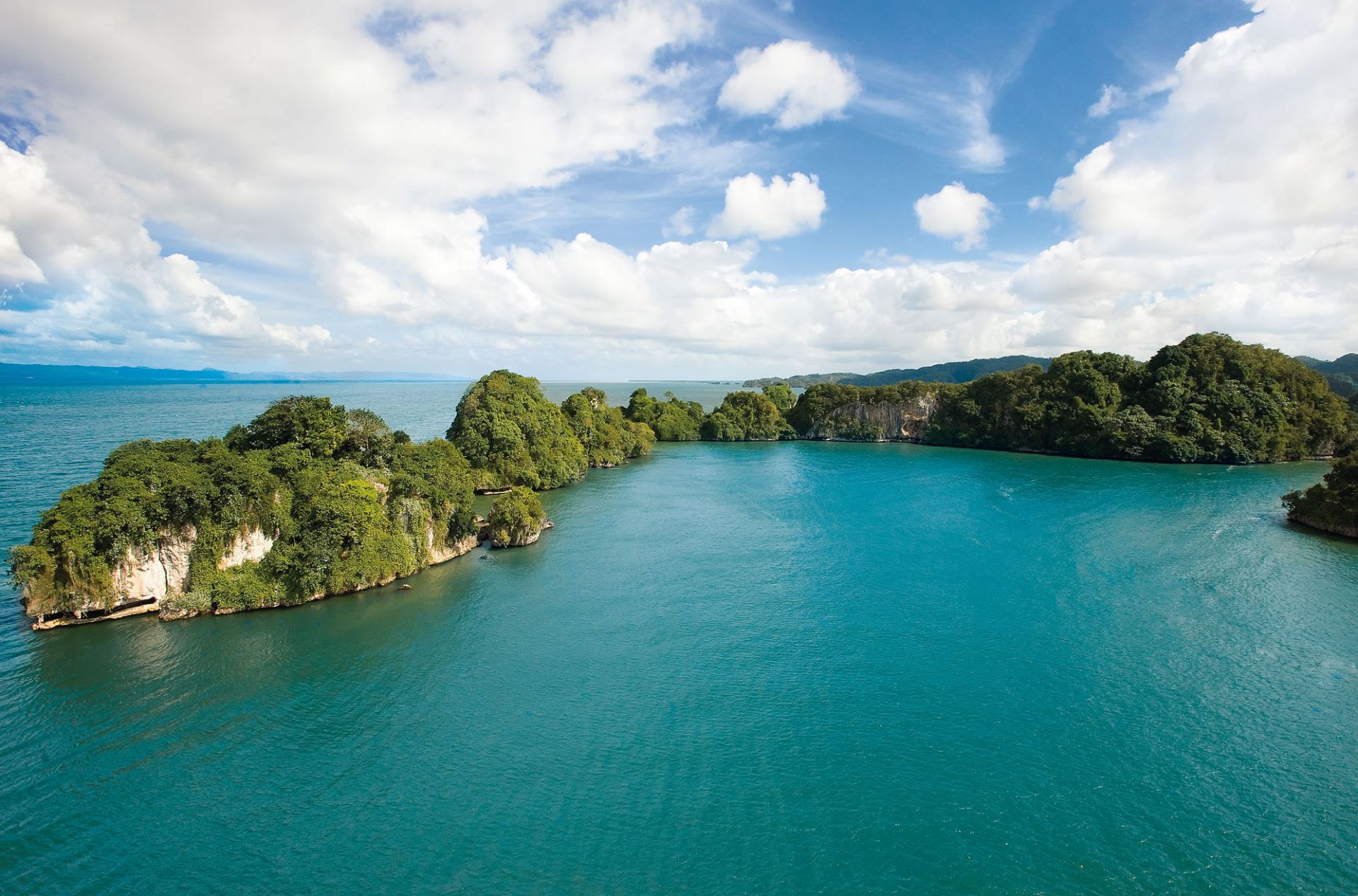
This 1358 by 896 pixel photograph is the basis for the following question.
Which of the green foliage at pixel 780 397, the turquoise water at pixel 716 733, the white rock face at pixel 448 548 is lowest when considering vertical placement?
the turquoise water at pixel 716 733

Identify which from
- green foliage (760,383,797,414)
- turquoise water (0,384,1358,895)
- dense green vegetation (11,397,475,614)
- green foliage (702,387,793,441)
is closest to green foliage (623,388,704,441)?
green foliage (702,387,793,441)

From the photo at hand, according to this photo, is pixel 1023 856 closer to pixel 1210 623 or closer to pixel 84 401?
pixel 1210 623

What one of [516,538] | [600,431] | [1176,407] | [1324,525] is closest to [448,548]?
[516,538]

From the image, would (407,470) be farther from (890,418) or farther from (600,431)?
(890,418)

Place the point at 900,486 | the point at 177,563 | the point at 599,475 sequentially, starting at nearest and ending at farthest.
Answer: the point at 177,563
the point at 900,486
the point at 599,475

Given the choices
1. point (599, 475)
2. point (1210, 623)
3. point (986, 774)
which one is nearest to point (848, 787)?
point (986, 774)

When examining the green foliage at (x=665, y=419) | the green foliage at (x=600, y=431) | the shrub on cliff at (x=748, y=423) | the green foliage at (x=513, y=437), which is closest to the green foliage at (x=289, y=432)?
the green foliage at (x=513, y=437)

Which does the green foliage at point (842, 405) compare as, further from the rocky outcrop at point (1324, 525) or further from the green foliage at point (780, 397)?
the rocky outcrop at point (1324, 525)
